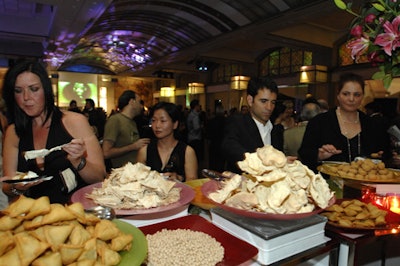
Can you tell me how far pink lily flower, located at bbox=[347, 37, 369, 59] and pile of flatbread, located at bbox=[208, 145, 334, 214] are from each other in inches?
19.8

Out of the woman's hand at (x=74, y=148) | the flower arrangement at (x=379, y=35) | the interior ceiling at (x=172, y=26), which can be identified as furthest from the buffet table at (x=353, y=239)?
the interior ceiling at (x=172, y=26)

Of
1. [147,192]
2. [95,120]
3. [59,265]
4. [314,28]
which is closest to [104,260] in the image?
[59,265]

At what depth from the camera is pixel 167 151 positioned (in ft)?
8.02

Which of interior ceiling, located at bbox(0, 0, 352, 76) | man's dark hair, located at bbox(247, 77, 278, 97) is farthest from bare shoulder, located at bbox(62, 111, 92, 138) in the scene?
interior ceiling, located at bbox(0, 0, 352, 76)

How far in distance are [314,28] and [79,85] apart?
14.3 m

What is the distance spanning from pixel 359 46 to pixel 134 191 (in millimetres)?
1023

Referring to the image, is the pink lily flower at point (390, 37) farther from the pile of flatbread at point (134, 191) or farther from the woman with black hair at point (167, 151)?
the woman with black hair at point (167, 151)

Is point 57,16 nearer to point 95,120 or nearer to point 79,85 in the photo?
point 95,120

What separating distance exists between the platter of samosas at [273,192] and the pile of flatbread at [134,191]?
0.19m

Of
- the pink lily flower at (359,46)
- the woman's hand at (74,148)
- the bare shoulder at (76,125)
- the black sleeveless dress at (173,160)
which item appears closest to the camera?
the pink lily flower at (359,46)

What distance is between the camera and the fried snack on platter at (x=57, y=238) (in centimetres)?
62

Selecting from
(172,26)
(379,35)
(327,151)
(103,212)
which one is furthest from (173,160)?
(172,26)

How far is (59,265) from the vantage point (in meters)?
0.62

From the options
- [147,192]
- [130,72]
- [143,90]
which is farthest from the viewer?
[143,90]
